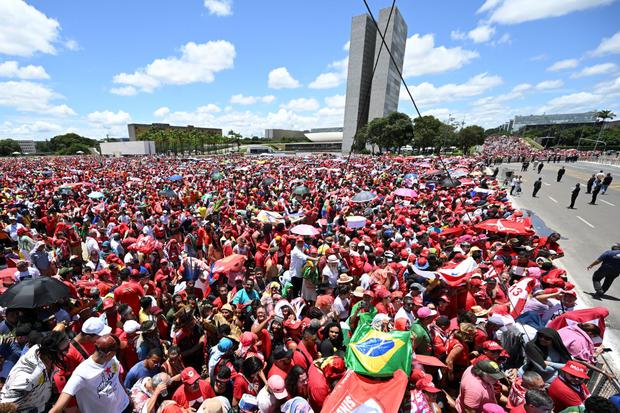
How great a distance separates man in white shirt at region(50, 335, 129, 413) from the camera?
2.65m

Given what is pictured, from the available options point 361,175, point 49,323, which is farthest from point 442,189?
point 49,323

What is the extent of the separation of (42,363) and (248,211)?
28.1 feet

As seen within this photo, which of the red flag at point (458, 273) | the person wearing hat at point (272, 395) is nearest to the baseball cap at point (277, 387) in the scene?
the person wearing hat at point (272, 395)

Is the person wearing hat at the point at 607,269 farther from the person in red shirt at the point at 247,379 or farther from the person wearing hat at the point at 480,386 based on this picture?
the person in red shirt at the point at 247,379

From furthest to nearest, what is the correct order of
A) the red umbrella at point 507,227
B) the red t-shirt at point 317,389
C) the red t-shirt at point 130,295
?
the red umbrella at point 507,227, the red t-shirt at point 130,295, the red t-shirt at point 317,389

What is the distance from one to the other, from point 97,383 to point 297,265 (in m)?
3.86

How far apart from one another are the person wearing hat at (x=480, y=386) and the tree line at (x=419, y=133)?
57.5 metres

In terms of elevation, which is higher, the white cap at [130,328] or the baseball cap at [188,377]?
the white cap at [130,328]

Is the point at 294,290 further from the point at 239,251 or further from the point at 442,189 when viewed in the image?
the point at 442,189

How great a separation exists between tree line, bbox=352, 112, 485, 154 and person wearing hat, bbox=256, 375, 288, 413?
190 feet

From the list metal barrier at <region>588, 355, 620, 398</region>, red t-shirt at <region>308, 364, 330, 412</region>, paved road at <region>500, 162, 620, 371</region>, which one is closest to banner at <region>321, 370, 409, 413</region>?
red t-shirt at <region>308, 364, 330, 412</region>

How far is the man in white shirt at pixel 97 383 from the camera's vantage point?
2650 millimetres

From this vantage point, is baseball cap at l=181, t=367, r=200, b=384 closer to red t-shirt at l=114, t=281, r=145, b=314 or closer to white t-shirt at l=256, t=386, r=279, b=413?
white t-shirt at l=256, t=386, r=279, b=413

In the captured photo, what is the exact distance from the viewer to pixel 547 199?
17422 mm
